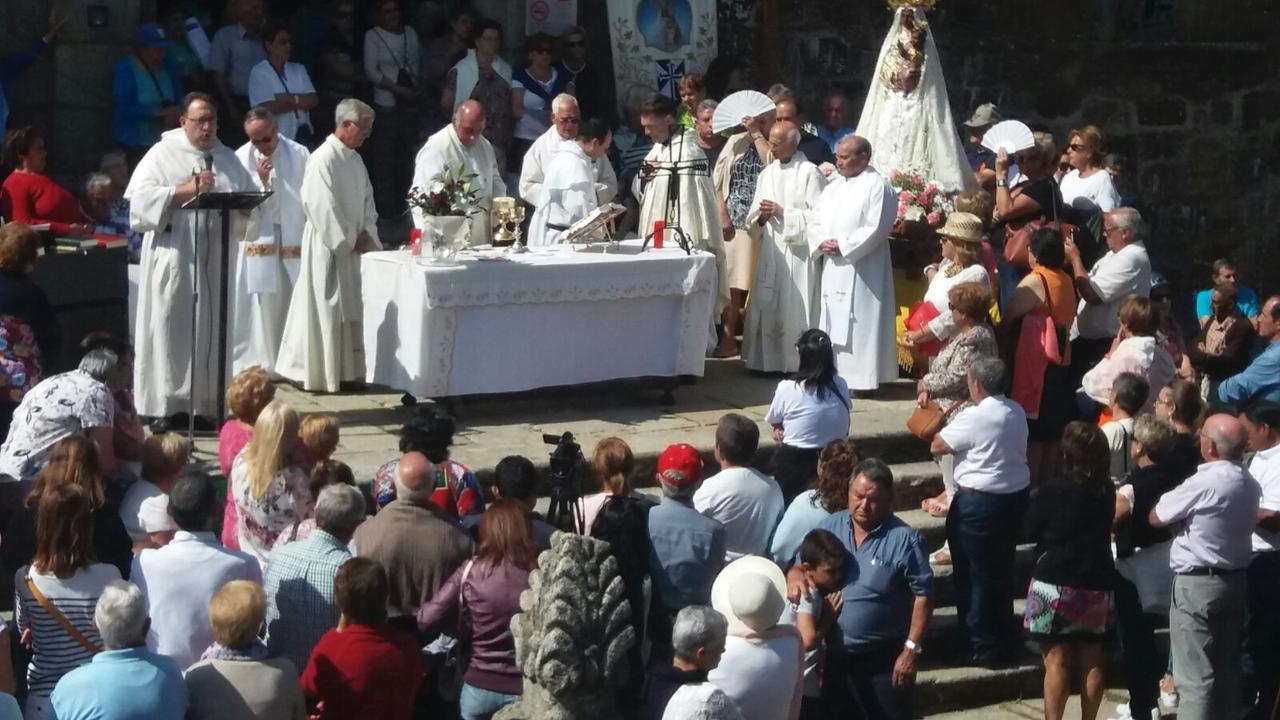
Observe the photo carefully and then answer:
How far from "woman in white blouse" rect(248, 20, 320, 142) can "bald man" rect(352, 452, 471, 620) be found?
630 centimetres

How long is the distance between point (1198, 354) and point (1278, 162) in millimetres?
5729

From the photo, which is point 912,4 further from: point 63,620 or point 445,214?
point 63,620

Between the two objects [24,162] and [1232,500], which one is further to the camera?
[24,162]

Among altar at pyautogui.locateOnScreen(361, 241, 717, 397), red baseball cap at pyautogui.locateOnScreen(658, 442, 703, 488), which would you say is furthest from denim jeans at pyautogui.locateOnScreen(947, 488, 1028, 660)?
altar at pyautogui.locateOnScreen(361, 241, 717, 397)

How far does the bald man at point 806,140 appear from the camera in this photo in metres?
12.5

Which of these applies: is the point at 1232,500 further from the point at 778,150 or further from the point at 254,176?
the point at 254,176

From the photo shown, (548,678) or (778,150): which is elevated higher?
(778,150)

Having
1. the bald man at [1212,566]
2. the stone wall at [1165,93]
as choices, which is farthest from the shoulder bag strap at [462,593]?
the stone wall at [1165,93]

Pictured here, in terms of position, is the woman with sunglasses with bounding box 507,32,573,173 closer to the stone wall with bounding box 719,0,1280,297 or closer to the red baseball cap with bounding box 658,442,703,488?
the stone wall with bounding box 719,0,1280,297

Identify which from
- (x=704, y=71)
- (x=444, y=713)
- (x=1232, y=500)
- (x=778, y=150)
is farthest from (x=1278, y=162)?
(x=444, y=713)

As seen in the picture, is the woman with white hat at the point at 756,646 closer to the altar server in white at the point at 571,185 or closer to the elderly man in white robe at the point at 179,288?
the elderly man in white robe at the point at 179,288

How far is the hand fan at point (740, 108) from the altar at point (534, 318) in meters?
1.15

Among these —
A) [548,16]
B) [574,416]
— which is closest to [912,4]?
[548,16]

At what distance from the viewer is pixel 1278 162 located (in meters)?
17.3
